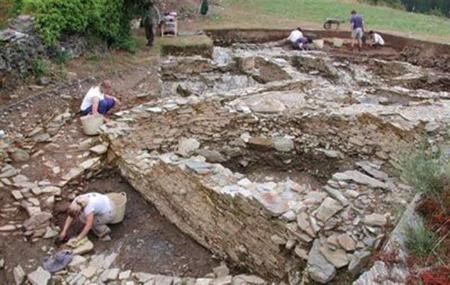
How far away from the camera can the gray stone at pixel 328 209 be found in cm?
510

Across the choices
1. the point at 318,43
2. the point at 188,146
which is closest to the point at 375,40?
the point at 318,43

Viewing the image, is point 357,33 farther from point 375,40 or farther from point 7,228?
→ point 7,228

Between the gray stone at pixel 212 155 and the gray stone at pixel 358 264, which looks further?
the gray stone at pixel 212 155

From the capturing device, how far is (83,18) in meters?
11.6

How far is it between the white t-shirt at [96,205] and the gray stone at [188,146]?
1.87m

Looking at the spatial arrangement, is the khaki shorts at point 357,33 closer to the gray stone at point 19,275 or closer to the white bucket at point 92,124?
the white bucket at point 92,124

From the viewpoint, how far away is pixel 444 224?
4141 millimetres

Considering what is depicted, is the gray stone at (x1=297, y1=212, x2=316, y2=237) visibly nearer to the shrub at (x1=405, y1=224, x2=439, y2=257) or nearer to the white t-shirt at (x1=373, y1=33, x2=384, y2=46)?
the shrub at (x1=405, y1=224, x2=439, y2=257)

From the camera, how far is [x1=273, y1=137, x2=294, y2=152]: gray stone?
29.1ft

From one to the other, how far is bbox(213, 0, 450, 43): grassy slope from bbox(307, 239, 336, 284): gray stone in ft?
52.3

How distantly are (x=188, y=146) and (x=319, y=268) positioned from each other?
4250 mm

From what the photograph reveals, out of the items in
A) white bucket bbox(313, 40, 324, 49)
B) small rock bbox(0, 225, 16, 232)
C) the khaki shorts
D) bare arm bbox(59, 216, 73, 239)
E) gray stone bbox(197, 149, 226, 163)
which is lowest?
small rock bbox(0, 225, 16, 232)

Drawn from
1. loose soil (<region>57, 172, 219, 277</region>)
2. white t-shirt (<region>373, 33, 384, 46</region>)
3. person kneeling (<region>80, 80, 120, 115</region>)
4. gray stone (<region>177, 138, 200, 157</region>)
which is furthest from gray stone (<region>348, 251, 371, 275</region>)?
white t-shirt (<region>373, 33, 384, 46</region>)

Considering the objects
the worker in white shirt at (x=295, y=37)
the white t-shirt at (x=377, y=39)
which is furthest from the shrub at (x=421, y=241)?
the white t-shirt at (x=377, y=39)
